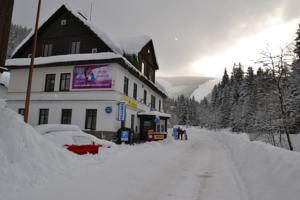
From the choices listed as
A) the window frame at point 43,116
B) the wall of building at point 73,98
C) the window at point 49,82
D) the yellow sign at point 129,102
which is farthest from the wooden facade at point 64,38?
the window frame at point 43,116

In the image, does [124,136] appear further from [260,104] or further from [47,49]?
[260,104]

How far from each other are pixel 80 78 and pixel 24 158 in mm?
15507

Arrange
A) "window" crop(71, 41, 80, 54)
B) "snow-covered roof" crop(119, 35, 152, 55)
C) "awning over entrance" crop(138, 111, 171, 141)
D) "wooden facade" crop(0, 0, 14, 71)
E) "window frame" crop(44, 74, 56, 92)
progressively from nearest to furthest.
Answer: "wooden facade" crop(0, 0, 14, 71) → "window frame" crop(44, 74, 56, 92) → "window" crop(71, 41, 80, 54) → "snow-covered roof" crop(119, 35, 152, 55) → "awning over entrance" crop(138, 111, 171, 141)

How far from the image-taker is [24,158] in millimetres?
7355

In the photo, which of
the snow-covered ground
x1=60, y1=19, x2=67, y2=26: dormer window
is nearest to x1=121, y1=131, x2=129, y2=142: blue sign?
the snow-covered ground

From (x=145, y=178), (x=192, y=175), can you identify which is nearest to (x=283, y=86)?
(x=192, y=175)

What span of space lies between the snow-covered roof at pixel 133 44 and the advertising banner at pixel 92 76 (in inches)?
193

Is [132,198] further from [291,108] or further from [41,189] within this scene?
[291,108]

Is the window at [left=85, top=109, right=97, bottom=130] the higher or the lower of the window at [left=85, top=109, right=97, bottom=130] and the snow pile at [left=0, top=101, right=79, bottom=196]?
the higher

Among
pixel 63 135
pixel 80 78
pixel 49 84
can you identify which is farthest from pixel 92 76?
pixel 63 135

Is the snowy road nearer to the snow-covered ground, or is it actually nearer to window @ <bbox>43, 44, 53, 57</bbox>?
the snow-covered ground

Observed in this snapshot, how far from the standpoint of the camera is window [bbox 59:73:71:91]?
902 inches

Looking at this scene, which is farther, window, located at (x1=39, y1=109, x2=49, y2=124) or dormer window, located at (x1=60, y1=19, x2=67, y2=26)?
dormer window, located at (x1=60, y1=19, x2=67, y2=26)

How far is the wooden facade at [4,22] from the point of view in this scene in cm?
1141
